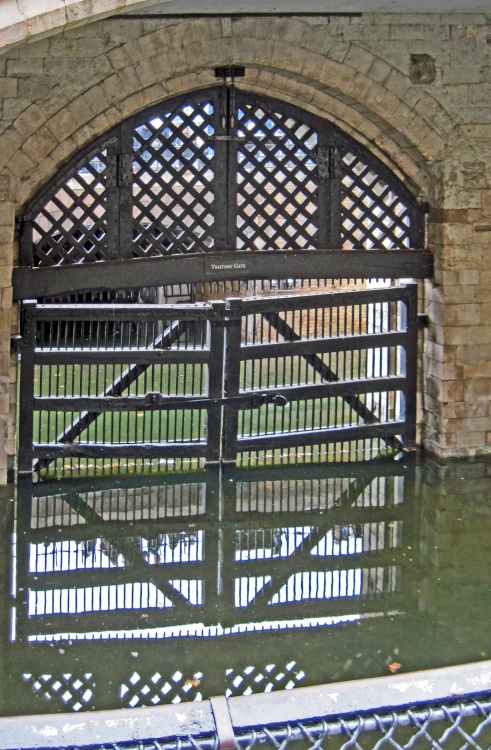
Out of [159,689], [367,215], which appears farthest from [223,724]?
[367,215]

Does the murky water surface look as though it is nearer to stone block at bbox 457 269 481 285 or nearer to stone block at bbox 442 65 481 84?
stone block at bbox 457 269 481 285

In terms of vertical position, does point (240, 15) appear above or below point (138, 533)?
above

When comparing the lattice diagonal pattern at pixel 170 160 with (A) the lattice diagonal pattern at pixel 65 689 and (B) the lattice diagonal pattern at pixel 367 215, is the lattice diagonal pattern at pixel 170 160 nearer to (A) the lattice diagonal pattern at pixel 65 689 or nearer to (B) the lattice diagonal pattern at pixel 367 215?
(B) the lattice diagonal pattern at pixel 367 215

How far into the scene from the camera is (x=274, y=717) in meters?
2.46

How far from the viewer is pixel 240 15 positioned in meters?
9.84

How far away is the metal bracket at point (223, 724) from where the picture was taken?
2.37 metres

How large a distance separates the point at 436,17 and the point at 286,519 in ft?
15.8

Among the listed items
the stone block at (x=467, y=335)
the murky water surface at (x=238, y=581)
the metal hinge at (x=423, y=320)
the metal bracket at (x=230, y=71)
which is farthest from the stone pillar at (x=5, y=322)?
the stone block at (x=467, y=335)

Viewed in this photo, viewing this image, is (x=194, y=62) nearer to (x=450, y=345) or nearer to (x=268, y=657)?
(x=450, y=345)

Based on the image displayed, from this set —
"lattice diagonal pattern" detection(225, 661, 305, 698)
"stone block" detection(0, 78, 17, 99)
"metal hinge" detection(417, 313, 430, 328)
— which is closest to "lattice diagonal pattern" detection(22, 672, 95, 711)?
"lattice diagonal pattern" detection(225, 661, 305, 698)

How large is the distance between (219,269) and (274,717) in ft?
26.9

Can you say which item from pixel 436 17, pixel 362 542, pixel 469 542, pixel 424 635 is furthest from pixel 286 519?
pixel 436 17

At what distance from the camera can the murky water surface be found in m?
6.75

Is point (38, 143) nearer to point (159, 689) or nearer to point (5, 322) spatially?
point (5, 322)
